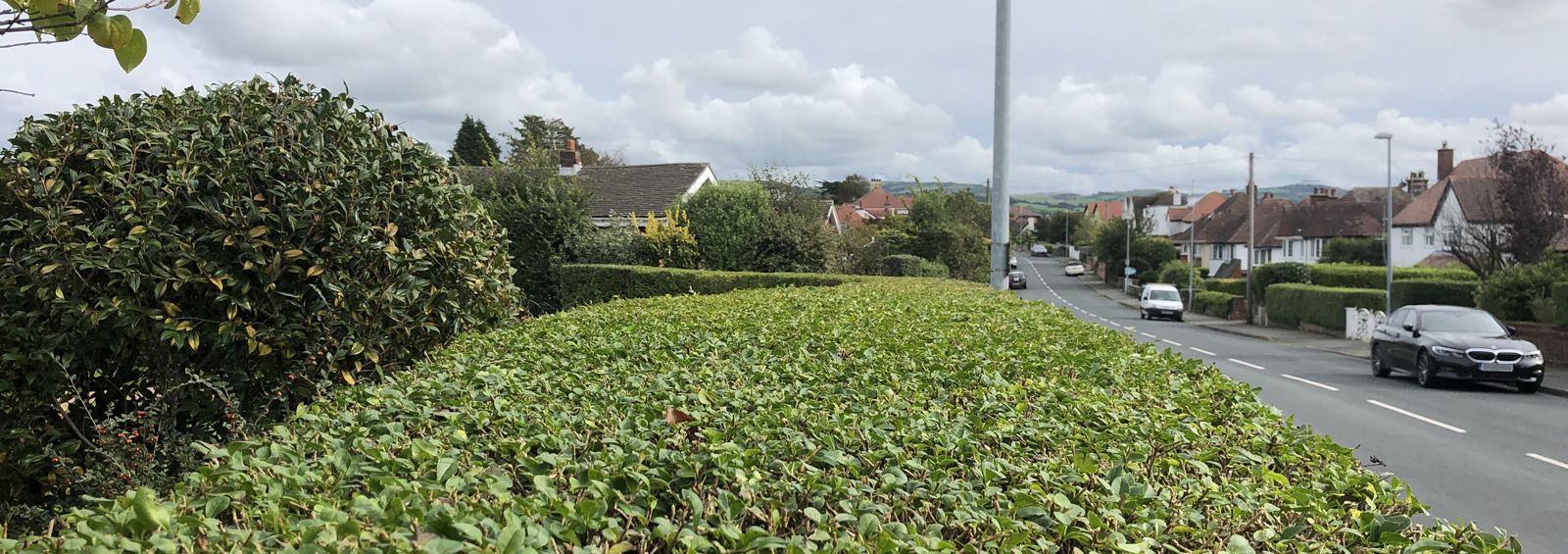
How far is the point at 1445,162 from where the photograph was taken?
6431cm

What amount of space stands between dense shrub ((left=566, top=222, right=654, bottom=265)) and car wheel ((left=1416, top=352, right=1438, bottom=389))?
730 inches

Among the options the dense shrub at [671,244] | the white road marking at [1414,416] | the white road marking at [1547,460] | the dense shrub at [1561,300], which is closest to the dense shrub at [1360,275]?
the dense shrub at [1561,300]

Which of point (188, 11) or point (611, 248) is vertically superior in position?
point (188, 11)

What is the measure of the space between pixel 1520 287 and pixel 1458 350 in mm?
9874

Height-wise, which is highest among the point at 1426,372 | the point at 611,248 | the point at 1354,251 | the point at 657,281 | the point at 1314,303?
the point at 611,248

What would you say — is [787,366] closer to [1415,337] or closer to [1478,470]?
[1478,470]

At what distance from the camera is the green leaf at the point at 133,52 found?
3.38 m

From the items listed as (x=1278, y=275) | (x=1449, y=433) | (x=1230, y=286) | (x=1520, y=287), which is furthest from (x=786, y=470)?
(x=1230, y=286)

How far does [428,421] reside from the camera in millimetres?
3896

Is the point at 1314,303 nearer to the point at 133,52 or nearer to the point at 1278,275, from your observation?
the point at 1278,275

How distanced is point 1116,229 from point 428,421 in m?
86.2

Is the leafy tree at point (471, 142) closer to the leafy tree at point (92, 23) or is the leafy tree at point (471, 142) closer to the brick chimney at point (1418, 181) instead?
the brick chimney at point (1418, 181)

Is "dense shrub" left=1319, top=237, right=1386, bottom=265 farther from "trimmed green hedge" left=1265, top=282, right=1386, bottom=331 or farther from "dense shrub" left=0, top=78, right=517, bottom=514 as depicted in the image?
"dense shrub" left=0, top=78, right=517, bottom=514

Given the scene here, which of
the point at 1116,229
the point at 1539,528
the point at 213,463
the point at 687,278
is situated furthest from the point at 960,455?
the point at 1116,229
